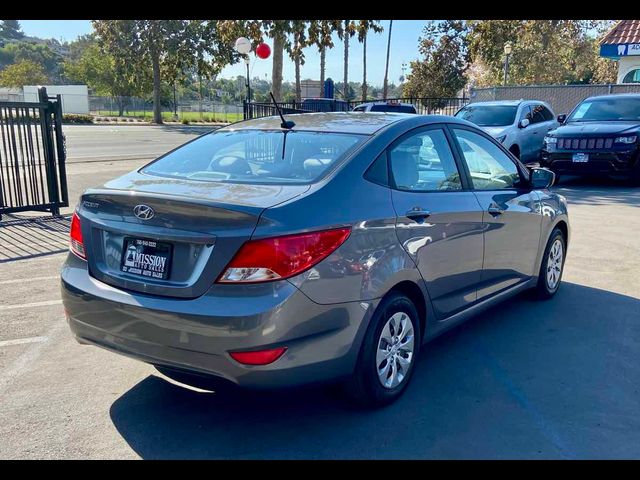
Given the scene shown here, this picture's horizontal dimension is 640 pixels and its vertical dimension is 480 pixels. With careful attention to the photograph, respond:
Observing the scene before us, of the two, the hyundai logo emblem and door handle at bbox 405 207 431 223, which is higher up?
the hyundai logo emblem

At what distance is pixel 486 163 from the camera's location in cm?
504

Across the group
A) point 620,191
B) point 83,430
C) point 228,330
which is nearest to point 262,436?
point 228,330

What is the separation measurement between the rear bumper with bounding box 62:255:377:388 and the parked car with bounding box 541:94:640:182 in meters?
10.6

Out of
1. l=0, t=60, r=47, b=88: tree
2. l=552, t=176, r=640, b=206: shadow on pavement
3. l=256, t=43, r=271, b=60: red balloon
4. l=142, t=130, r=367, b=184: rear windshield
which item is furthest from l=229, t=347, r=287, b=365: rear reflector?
l=0, t=60, r=47, b=88: tree

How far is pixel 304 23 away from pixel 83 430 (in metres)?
19.9

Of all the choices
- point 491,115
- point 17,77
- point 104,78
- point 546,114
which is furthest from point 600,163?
point 17,77

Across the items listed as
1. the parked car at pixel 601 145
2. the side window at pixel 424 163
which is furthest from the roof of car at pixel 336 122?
the parked car at pixel 601 145

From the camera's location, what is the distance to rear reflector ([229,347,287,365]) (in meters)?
3.03

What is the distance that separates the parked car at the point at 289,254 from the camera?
10.0 feet

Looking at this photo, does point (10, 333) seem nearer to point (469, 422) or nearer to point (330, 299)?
point (330, 299)

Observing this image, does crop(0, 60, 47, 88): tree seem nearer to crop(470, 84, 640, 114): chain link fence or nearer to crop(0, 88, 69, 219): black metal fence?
crop(470, 84, 640, 114): chain link fence

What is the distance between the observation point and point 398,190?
383cm

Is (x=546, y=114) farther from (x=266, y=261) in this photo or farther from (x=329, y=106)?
(x=266, y=261)

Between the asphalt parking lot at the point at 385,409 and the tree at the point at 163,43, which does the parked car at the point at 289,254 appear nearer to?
the asphalt parking lot at the point at 385,409
